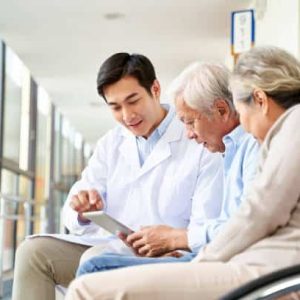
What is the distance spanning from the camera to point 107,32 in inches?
320

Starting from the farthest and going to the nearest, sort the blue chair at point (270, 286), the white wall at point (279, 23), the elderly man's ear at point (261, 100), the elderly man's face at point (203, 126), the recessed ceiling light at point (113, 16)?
the recessed ceiling light at point (113, 16) < the white wall at point (279, 23) < the elderly man's face at point (203, 126) < the elderly man's ear at point (261, 100) < the blue chair at point (270, 286)

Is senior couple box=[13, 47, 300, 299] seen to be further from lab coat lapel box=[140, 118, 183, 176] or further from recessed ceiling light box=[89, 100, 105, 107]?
recessed ceiling light box=[89, 100, 105, 107]

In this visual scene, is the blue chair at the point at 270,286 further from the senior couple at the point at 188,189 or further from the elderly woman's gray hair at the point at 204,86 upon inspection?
the elderly woman's gray hair at the point at 204,86

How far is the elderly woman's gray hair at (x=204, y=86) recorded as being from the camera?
7.59 ft

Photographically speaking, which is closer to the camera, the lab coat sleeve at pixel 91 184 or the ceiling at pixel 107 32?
the lab coat sleeve at pixel 91 184

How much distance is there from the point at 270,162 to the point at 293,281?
35 centimetres

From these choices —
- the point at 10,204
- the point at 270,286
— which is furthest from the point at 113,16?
the point at 270,286

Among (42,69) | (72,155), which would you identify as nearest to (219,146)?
(42,69)

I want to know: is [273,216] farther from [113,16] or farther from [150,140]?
[113,16]

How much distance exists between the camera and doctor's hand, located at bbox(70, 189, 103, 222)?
8.46 feet

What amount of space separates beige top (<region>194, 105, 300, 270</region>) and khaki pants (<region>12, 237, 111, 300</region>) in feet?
3.04

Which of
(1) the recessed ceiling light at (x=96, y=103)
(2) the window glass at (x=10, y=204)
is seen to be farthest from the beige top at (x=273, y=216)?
(1) the recessed ceiling light at (x=96, y=103)

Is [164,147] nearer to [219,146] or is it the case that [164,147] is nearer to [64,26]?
[219,146]

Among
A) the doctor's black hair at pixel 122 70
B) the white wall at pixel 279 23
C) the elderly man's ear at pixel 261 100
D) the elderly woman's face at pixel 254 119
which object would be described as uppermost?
the white wall at pixel 279 23
